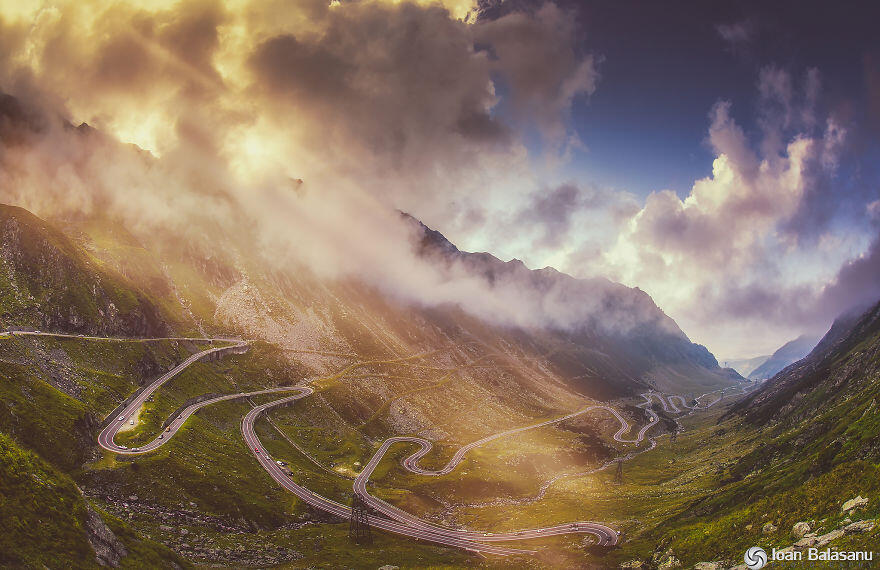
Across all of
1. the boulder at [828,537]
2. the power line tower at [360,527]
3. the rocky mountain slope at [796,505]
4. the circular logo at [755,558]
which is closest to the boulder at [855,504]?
the rocky mountain slope at [796,505]

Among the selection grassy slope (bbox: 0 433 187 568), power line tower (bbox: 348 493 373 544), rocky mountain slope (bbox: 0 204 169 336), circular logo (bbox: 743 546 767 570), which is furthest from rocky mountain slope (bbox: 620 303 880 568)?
rocky mountain slope (bbox: 0 204 169 336)

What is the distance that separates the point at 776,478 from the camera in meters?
80.7

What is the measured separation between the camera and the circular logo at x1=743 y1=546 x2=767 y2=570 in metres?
43.8

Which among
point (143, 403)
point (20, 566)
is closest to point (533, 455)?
point (143, 403)

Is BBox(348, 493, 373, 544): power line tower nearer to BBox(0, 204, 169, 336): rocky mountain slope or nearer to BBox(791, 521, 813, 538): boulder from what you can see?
BBox(791, 521, 813, 538): boulder

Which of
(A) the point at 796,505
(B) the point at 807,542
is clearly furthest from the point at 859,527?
(A) the point at 796,505

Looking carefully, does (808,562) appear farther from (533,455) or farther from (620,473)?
(533,455)

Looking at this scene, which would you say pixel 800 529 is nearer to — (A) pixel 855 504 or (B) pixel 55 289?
(A) pixel 855 504

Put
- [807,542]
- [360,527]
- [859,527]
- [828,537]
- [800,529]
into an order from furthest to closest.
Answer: [360,527]
[800,529]
[807,542]
[828,537]
[859,527]

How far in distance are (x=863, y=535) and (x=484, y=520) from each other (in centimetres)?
10620

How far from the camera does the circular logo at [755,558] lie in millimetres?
43781

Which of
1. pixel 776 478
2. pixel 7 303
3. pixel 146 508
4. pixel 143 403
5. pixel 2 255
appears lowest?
pixel 146 508

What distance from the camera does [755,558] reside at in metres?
46.0

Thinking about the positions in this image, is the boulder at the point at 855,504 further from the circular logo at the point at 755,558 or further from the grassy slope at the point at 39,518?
the grassy slope at the point at 39,518
